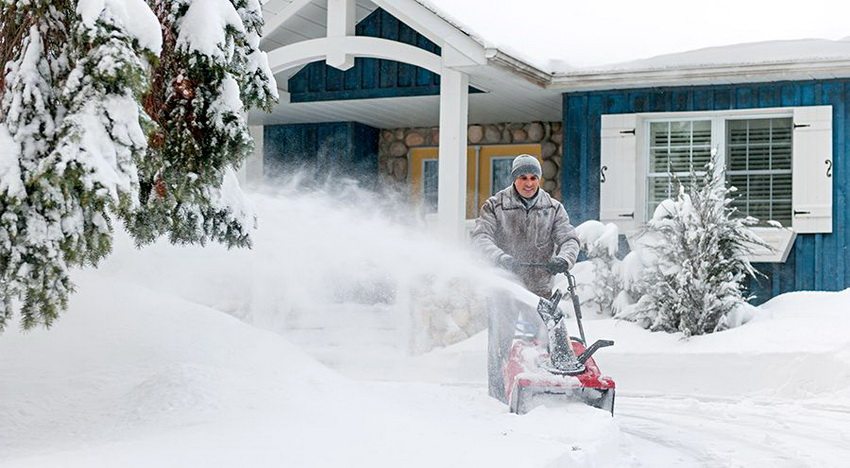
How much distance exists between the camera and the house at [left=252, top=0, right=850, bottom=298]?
1220cm

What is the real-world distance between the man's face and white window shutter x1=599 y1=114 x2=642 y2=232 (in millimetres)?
6037

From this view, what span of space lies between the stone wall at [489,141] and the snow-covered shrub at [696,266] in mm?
3935

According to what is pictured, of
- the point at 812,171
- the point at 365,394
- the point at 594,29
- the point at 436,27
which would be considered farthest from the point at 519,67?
the point at 594,29

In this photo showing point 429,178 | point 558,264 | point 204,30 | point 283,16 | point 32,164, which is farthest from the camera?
point 429,178

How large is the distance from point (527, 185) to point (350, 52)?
5.70 m

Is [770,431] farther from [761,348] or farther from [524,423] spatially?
[761,348]

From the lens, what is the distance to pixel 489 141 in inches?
639

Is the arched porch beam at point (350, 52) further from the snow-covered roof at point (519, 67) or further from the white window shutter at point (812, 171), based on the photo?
the white window shutter at point (812, 171)

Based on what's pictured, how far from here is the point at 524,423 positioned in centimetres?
599

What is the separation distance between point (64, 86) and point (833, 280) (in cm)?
997

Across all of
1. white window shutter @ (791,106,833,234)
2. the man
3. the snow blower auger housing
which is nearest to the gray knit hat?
the man

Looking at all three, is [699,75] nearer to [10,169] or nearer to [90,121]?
[90,121]

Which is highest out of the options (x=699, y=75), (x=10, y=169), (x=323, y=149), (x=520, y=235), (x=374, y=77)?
(x=374, y=77)

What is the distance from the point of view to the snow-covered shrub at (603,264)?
1204cm
